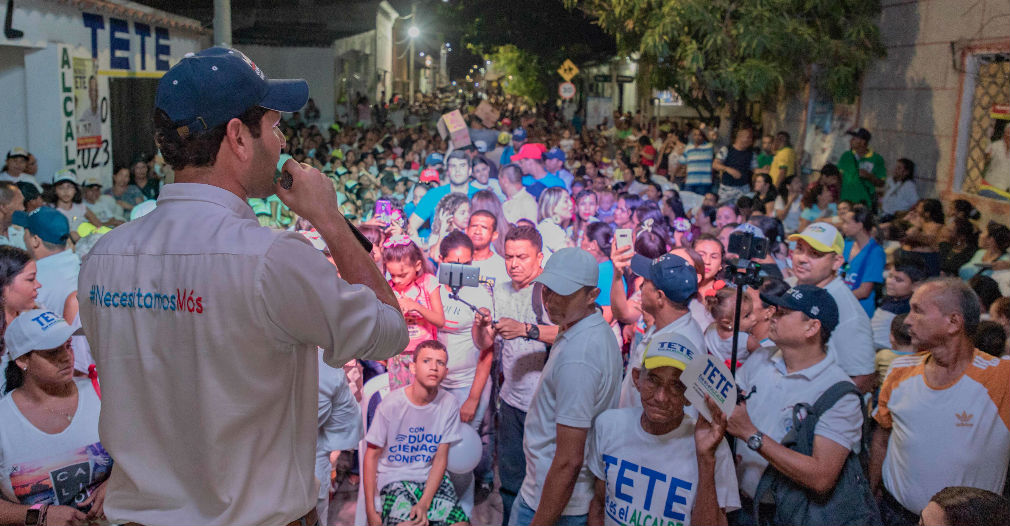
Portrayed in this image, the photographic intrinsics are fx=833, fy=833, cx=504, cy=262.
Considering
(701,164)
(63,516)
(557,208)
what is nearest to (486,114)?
(701,164)

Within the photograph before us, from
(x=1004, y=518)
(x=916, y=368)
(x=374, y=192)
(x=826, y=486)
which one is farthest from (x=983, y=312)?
(x=374, y=192)

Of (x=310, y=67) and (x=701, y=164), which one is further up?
(x=310, y=67)

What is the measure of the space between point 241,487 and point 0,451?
6.63 ft

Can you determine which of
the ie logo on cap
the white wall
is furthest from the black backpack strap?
the white wall

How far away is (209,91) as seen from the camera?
191 cm

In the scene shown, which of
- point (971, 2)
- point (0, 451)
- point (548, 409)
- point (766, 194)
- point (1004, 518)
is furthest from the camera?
point (766, 194)

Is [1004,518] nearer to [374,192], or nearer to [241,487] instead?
[241,487]

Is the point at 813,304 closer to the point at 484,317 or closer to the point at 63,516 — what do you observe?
the point at 484,317

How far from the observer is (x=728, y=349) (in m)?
5.15

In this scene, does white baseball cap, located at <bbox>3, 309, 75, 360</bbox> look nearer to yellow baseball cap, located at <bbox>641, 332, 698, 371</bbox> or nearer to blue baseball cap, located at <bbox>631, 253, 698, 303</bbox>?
yellow baseball cap, located at <bbox>641, 332, 698, 371</bbox>

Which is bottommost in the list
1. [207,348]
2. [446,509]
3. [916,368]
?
Answer: [446,509]

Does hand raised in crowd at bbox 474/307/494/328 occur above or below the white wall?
below

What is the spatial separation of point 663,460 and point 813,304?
1116 mm

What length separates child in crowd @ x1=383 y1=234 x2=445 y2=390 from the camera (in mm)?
5430
